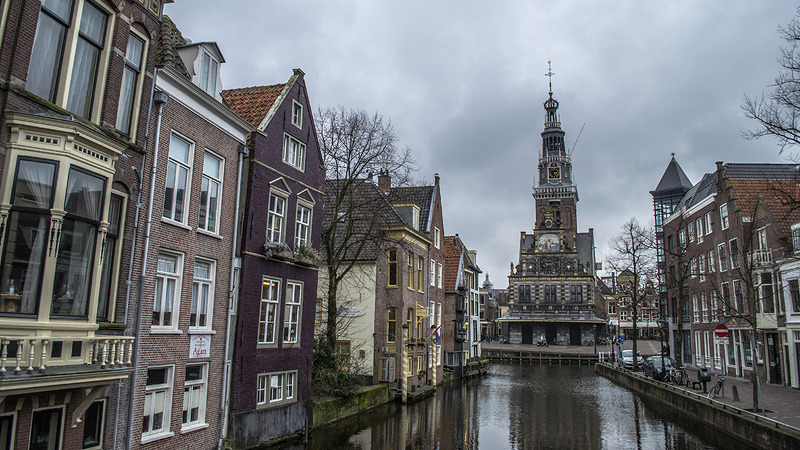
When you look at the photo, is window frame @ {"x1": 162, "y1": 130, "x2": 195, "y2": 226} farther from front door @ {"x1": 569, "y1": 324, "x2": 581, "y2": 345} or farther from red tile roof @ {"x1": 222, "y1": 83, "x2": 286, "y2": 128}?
front door @ {"x1": 569, "y1": 324, "x2": 581, "y2": 345}

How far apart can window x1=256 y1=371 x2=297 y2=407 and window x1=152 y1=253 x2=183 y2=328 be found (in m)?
4.65

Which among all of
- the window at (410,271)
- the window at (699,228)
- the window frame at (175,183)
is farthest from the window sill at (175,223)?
the window at (699,228)

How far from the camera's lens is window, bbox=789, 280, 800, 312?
94.6ft

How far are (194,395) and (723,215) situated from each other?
37.3 m

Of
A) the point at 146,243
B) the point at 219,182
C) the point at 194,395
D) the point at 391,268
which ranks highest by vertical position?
the point at 219,182

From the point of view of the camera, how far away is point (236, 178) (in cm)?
1688

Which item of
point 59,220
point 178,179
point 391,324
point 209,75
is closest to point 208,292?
point 178,179

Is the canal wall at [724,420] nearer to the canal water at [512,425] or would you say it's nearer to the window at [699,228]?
the canal water at [512,425]

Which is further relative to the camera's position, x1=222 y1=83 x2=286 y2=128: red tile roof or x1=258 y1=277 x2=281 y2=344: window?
x1=222 y1=83 x2=286 y2=128: red tile roof

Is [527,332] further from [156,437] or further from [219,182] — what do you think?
[156,437]

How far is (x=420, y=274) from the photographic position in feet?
117

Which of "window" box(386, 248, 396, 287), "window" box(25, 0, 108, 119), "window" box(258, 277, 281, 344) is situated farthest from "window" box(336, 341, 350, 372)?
"window" box(25, 0, 108, 119)

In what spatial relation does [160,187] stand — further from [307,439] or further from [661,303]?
[661,303]

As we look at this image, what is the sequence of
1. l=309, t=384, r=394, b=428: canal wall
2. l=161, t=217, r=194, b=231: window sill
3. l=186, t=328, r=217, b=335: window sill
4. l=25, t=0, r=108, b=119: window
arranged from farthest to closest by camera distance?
l=309, t=384, r=394, b=428: canal wall → l=186, t=328, r=217, b=335: window sill → l=161, t=217, r=194, b=231: window sill → l=25, t=0, r=108, b=119: window
